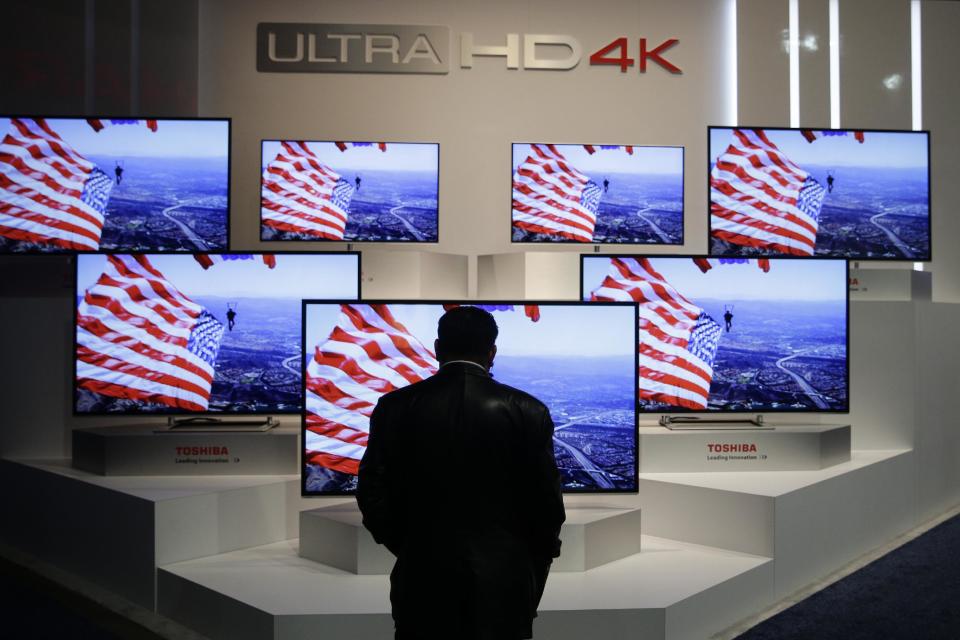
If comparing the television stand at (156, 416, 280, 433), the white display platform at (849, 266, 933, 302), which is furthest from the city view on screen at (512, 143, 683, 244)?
the television stand at (156, 416, 280, 433)

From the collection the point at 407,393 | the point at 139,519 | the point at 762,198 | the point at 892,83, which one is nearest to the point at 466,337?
the point at 407,393

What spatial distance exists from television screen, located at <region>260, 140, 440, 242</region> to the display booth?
0.02 meters

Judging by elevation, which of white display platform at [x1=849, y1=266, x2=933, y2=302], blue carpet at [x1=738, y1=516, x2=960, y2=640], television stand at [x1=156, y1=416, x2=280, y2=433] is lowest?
blue carpet at [x1=738, y1=516, x2=960, y2=640]

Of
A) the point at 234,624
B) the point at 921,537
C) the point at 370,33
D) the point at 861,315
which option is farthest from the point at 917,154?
the point at 234,624

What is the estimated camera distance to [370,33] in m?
5.96

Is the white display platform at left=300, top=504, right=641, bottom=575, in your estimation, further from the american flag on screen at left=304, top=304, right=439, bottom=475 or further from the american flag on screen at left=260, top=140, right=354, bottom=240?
the american flag on screen at left=260, top=140, right=354, bottom=240

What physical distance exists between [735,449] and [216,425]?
2156 millimetres

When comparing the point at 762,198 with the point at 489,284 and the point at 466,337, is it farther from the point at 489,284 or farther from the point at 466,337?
the point at 466,337

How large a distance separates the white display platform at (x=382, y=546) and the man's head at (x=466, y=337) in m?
1.24

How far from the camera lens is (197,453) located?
12.1ft

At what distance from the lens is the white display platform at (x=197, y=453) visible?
3660 mm

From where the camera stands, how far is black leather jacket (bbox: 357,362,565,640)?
73.8 inches

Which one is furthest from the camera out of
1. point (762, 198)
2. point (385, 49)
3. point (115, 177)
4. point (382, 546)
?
point (385, 49)

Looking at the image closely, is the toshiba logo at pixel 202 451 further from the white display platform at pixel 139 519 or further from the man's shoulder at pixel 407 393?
the man's shoulder at pixel 407 393
